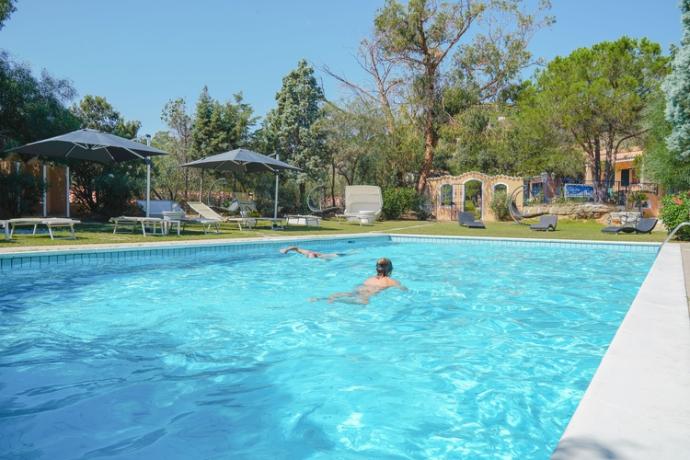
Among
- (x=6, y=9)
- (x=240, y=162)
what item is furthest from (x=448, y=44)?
(x=6, y=9)

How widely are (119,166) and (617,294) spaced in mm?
16710

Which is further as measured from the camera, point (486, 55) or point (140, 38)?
point (486, 55)

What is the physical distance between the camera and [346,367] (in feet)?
13.0

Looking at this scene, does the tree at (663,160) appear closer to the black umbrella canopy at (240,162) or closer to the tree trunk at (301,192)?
the black umbrella canopy at (240,162)

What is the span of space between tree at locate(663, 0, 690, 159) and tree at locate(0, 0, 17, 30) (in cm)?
1898

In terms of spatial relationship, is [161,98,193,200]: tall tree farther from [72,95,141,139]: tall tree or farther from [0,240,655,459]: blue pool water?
[0,240,655,459]: blue pool water

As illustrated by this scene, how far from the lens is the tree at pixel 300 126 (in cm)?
2330

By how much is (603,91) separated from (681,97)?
9.30m

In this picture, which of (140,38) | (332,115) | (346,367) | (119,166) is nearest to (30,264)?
(346,367)

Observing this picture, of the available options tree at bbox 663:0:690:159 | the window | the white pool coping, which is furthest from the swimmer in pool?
the window

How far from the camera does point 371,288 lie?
6.30 metres

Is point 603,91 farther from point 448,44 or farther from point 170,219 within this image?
point 170,219

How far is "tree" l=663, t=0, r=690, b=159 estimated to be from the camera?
529 inches

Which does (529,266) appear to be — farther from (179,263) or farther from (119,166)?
(119,166)
